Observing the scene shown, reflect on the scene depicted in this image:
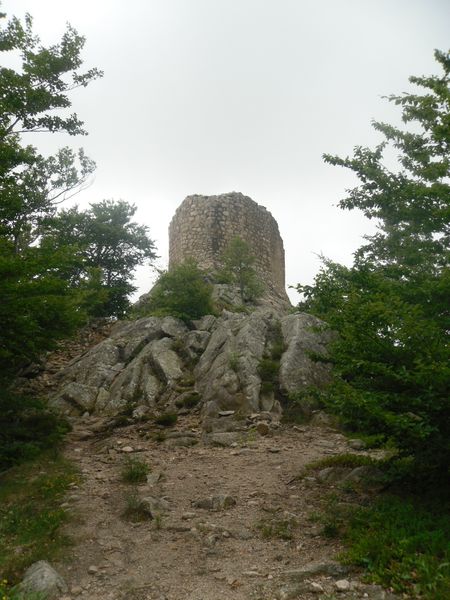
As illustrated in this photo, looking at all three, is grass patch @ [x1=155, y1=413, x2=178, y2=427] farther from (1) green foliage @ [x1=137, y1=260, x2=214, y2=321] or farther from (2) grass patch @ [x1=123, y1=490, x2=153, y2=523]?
(1) green foliage @ [x1=137, y1=260, x2=214, y2=321]

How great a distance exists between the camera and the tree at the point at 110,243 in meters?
21.2

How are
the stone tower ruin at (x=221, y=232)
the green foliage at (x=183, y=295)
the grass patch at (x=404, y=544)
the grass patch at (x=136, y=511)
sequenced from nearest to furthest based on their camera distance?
the grass patch at (x=404, y=544), the grass patch at (x=136, y=511), the green foliage at (x=183, y=295), the stone tower ruin at (x=221, y=232)

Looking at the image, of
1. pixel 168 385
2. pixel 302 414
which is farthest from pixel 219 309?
pixel 302 414

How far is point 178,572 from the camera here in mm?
5500

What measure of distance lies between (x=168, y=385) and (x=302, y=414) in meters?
4.02

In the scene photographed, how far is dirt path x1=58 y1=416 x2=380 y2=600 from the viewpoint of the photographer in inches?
205

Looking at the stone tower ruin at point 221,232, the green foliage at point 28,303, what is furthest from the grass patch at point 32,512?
the stone tower ruin at point 221,232

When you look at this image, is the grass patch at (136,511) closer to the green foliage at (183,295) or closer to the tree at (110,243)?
the green foliage at (183,295)

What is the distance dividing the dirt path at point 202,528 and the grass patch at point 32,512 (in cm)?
28

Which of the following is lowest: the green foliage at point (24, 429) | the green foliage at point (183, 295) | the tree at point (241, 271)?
the green foliage at point (24, 429)

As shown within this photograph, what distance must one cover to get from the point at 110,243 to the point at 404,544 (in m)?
19.4

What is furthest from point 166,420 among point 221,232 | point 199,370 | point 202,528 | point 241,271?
point 221,232

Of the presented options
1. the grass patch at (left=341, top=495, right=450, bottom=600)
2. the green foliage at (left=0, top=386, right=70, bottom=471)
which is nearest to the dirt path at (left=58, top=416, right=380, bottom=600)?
the grass patch at (left=341, top=495, right=450, bottom=600)

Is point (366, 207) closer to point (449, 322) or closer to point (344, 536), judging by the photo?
point (449, 322)
